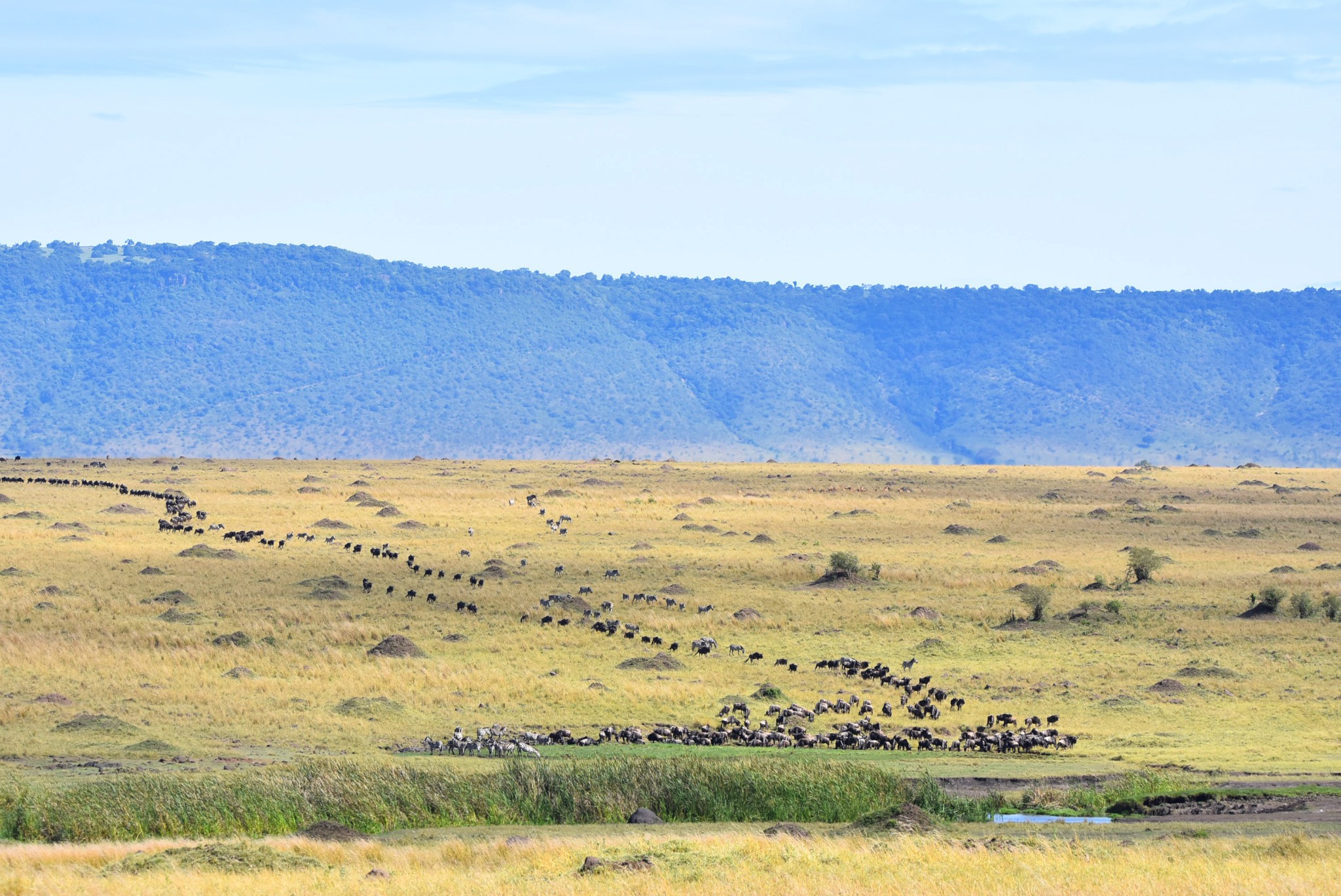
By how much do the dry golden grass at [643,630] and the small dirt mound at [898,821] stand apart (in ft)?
14.9

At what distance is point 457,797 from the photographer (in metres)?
25.1

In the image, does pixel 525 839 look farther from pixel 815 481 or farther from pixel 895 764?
pixel 815 481

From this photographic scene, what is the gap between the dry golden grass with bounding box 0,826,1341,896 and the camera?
18812 millimetres

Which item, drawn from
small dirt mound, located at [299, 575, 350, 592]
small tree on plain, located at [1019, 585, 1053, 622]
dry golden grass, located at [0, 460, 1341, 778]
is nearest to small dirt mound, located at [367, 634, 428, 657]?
dry golden grass, located at [0, 460, 1341, 778]

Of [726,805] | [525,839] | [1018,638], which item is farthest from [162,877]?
[1018,638]

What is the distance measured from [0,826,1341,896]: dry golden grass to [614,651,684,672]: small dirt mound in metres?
16.7

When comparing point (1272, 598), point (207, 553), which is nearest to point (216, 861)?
point (1272, 598)

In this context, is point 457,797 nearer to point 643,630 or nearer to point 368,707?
point 368,707

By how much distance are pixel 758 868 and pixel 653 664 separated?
19.3 meters

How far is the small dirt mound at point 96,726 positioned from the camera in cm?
3052

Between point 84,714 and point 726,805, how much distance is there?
13559 mm

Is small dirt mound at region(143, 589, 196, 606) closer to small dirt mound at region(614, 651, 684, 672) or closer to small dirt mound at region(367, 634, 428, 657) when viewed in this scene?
small dirt mound at region(367, 634, 428, 657)

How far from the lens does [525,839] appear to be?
2277 centimetres

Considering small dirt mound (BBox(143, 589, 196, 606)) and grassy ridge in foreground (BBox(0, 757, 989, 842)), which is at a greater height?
small dirt mound (BBox(143, 589, 196, 606))
